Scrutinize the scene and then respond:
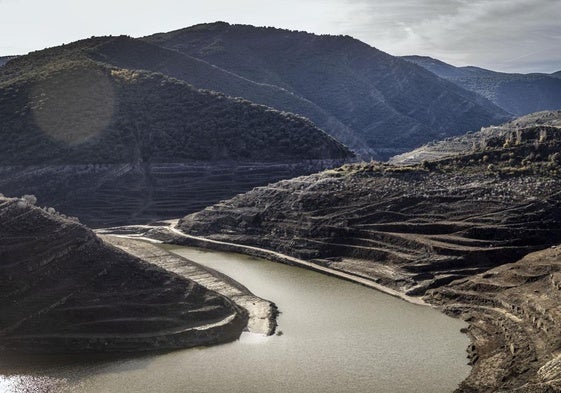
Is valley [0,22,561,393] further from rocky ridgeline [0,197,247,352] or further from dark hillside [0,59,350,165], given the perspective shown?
dark hillside [0,59,350,165]

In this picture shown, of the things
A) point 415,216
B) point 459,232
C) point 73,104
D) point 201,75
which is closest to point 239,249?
point 415,216

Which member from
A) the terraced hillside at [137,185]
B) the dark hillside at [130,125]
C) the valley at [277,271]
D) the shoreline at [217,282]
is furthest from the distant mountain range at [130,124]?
the shoreline at [217,282]

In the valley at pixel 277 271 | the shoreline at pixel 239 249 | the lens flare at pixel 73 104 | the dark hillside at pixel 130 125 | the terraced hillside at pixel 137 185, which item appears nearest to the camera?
the valley at pixel 277 271

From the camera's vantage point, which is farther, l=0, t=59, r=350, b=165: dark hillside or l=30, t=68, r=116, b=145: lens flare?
l=30, t=68, r=116, b=145: lens flare

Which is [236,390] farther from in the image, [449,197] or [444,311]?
[449,197]

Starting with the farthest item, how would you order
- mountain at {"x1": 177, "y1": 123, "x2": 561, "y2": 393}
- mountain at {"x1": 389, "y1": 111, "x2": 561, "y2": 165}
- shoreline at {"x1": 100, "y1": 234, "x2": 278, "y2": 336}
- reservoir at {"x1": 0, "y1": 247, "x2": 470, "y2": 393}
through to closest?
1. mountain at {"x1": 389, "y1": 111, "x2": 561, "y2": 165}
2. shoreline at {"x1": 100, "y1": 234, "x2": 278, "y2": 336}
3. mountain at {"x1": 177, "y1": 123, "x2": 561, "y2": 393}
4. reservoir at {"x1": 0, "y1": 247, "x2": 470, "y2": 393}

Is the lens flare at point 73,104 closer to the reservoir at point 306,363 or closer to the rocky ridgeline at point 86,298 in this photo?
the rocky ridgeline at point 86,298

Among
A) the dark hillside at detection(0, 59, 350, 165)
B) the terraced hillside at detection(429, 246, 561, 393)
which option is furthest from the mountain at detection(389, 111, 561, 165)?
the terraced hillside at detection(429, 246, 561, 393)
